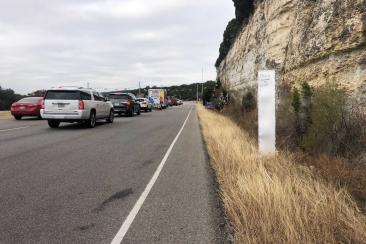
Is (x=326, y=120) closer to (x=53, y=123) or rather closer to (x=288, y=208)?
(x=288, y=208)

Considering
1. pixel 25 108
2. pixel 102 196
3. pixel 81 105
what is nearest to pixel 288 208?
pixel 102 196

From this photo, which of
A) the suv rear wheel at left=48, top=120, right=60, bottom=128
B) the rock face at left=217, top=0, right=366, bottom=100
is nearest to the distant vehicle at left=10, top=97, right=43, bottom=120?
the suv rear wheel at left=48, top=120, right=60, bottom=128

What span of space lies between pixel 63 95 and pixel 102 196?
1433 centimetres

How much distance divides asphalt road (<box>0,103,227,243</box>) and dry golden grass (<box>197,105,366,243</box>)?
35 cm

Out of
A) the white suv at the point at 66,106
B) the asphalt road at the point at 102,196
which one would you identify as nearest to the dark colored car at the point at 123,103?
the white suv at the point at 66,106

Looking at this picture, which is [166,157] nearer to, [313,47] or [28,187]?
[28,187]

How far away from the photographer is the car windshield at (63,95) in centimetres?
2072

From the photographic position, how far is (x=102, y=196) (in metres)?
7.32

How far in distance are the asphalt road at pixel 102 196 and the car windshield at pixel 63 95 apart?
7526mm

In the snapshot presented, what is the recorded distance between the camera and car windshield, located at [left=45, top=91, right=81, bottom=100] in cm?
2072

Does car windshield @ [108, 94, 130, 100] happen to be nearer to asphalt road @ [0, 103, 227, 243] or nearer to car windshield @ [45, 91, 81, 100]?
car windshield @ [45, 91, 81, 100]

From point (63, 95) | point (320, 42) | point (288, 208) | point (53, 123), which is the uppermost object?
point (320, 42)

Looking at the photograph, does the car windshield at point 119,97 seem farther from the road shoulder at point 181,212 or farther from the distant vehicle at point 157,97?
the distant vehicle at point 157,97

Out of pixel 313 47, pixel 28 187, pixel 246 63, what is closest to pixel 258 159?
pixel 28 187
